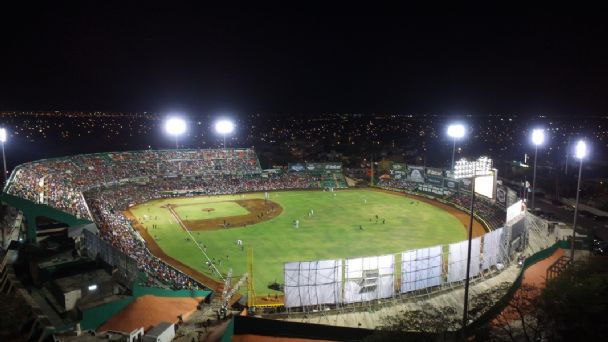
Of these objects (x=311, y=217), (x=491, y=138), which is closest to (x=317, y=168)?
(x=311, y=217)

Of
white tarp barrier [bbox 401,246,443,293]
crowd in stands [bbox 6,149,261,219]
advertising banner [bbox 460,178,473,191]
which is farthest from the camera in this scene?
advertising banner [bbox 460,178,473,191]

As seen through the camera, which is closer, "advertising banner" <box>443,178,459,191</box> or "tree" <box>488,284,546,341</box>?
"tree" <box>488,284,546,341</box>

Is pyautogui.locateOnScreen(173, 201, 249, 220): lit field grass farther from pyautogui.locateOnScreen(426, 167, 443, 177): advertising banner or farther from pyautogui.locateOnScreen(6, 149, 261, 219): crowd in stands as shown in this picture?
pyautogui.locateOnScreen(426, 167, 443, 177): advertising banner

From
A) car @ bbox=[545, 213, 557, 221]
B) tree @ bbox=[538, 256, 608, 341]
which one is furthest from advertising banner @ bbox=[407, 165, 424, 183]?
tree @ bbox=[538, 256, 608, 341]

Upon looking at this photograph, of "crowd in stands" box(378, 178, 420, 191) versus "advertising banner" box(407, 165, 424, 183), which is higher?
"advertising banner" box(407, 165, 424, 183)

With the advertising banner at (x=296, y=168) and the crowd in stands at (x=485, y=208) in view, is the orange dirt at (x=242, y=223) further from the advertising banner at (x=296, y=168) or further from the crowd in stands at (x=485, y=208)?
the advertising banner at (x=296, y=168)

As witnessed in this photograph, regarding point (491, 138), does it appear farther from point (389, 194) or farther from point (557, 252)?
point (557, 252)

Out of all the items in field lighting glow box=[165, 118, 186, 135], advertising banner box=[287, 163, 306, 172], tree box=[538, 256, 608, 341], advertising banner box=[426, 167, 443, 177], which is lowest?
advertising banner box=[287, 163, 306, 172]

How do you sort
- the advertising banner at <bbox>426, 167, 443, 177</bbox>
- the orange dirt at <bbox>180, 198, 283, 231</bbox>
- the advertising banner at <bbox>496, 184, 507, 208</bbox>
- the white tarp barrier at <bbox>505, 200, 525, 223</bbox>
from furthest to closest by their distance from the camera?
the advertising banner at <bbox>426, 167, 443, 177</bbox>, the orange dirt at <bbox>180, 198, 283, 231</bbox>, the advertising banner at <bbox>496, 184, 507, 208</bbox>, the white tarp barrier at <bbox>505, 200, 525, 223</bbox>
